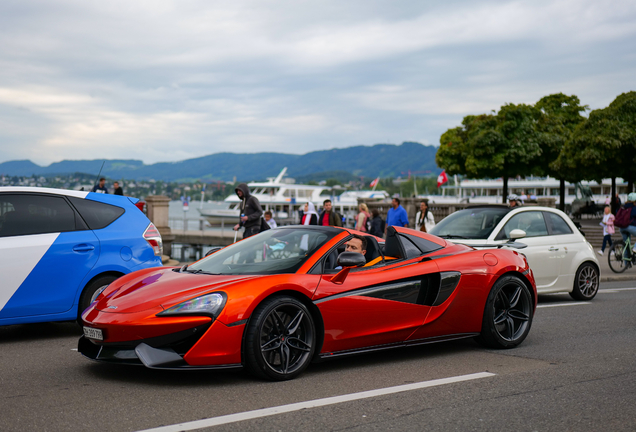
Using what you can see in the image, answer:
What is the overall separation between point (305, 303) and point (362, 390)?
0.83 metres

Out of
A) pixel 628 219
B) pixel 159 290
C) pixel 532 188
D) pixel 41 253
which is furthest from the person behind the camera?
pixel 532 188

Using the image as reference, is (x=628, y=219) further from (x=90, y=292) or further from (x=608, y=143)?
(x=608, y=143)

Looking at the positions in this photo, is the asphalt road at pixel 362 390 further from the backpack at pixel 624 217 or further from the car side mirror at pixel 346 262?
the backpack at pixel 624 217

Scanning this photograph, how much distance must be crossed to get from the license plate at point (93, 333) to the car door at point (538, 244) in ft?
22.7

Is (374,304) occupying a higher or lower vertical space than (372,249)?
lower

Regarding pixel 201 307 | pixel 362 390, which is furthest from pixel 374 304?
pixel 201 307

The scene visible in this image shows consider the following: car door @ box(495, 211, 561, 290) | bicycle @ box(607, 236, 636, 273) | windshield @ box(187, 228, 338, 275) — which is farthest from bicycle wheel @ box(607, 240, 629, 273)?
windshield @ box(187, 228, 338, 275)

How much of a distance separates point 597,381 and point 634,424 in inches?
45.5

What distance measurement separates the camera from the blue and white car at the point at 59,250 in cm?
675

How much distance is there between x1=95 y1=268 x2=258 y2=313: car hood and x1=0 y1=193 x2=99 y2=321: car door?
57.6 inches

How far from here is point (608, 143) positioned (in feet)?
109

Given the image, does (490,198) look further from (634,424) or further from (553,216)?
(634,424)

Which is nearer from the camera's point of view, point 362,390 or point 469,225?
point 362,390

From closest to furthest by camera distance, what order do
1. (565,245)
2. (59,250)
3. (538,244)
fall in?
(59,250) < (538,244) < (565,245)
